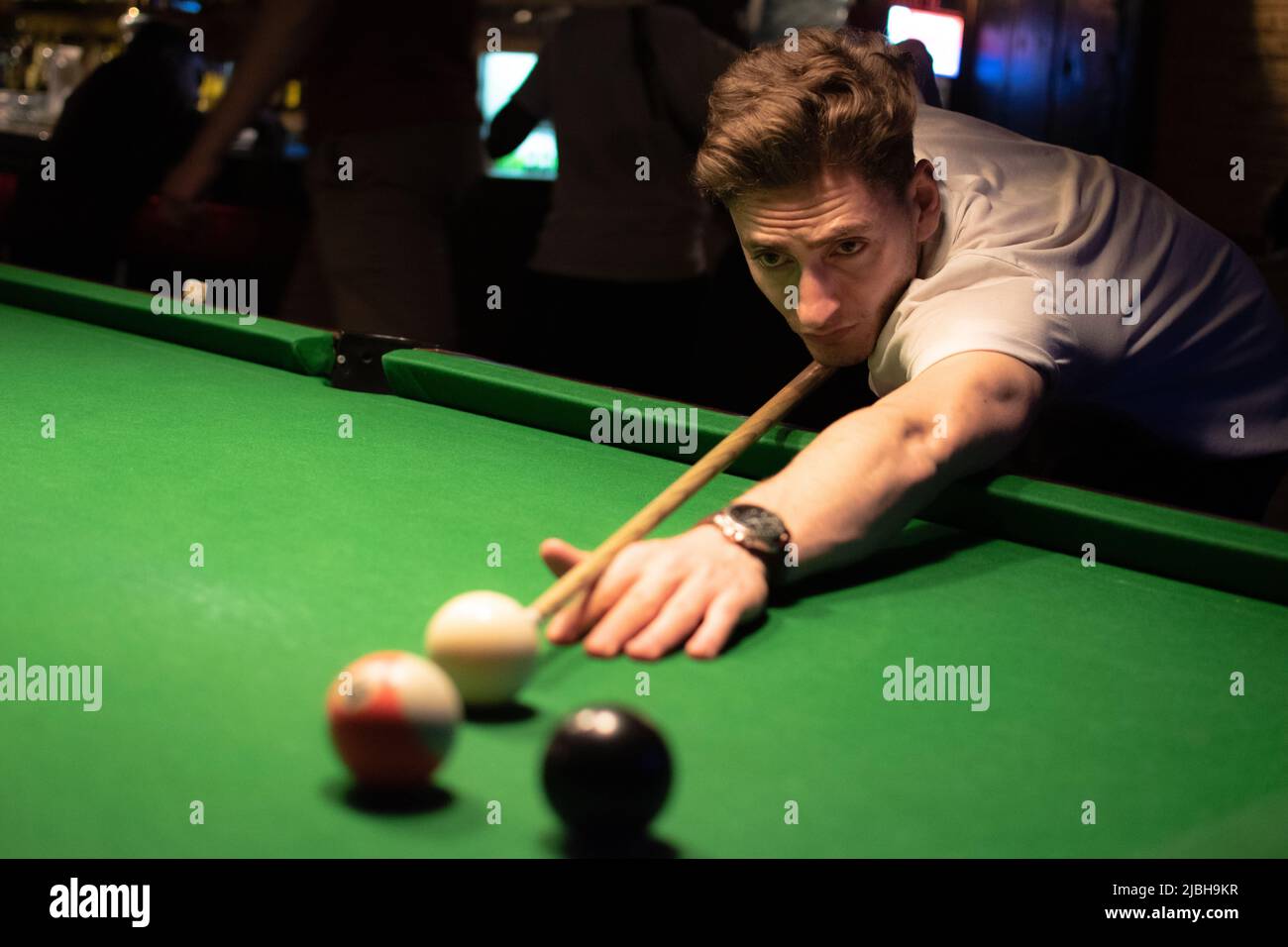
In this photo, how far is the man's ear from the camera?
6.84 feet

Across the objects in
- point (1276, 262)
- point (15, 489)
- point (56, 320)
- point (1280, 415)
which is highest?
point (1276, 262)

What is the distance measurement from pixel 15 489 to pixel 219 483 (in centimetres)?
24

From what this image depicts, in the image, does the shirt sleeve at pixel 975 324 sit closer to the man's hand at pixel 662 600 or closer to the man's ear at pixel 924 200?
the man's ear at pixel 924 200

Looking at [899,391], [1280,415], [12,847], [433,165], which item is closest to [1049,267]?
[899,391]

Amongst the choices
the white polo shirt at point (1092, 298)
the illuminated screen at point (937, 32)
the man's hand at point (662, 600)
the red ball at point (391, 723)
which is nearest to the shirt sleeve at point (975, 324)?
the white polo shirt at point (1092, 298)

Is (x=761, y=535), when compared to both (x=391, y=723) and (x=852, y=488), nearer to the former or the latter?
(x=852, y=488)

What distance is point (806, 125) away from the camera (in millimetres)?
1968

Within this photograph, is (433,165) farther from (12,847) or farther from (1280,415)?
(12,847)

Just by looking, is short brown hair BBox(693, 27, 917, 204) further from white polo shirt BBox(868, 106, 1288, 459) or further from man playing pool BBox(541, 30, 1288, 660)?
white polo shirt BBox(868, 106, 1288, 459)

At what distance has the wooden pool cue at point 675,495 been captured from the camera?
139 cm

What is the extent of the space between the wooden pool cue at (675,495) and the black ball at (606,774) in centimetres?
33

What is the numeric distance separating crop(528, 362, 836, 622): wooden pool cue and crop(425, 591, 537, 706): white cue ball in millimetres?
86

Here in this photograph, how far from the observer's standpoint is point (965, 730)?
1202mm

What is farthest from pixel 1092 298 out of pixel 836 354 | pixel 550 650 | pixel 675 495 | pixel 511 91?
pixel 511 91
